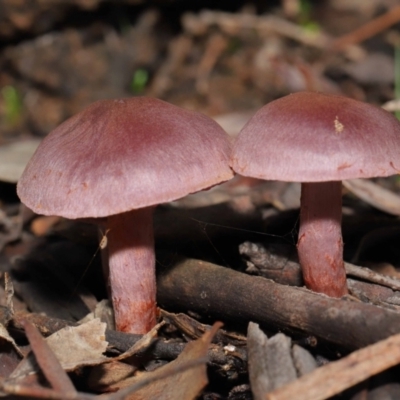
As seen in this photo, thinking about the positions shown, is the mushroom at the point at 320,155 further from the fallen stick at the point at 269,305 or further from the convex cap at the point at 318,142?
the fallen stick at the point at 269,305

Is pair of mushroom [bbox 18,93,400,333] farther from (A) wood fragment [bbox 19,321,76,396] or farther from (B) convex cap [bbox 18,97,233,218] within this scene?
(A) wood fragment [bbox 19,321,76,396]

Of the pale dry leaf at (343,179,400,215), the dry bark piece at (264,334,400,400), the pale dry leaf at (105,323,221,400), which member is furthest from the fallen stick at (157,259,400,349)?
the pale dry leaf at (343,179,400,215)

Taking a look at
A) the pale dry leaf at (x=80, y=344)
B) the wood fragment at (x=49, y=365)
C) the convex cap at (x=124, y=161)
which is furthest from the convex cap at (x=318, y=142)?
the wood fragment at (x=49, y=365)

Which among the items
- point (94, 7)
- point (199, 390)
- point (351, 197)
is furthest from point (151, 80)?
point (199, 390)

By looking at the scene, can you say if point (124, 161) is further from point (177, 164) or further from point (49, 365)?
point (49, 365)

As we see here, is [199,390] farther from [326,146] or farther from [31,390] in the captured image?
[326,146]

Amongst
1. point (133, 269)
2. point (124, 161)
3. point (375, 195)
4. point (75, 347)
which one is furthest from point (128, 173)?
point (375, 195)
